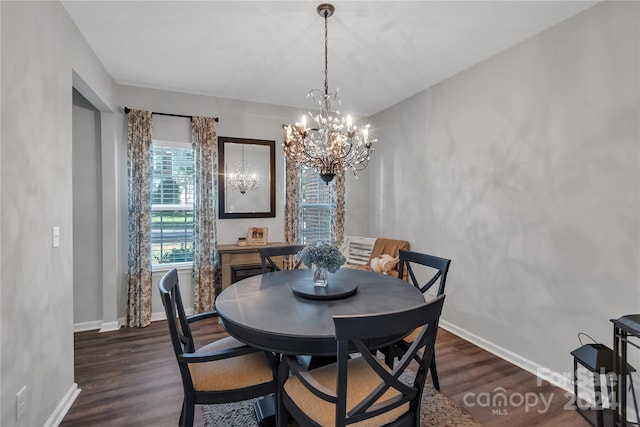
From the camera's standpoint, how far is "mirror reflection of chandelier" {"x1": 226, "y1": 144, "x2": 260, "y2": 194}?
4.11 meters

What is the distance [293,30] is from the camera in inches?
99.1

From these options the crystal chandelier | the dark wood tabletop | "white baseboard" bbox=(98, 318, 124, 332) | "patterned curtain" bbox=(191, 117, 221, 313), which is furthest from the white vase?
"white baseboard" bbox=(98, 318, 124, 332)

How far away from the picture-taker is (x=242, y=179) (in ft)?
13.7

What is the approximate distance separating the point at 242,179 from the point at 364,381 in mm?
3181

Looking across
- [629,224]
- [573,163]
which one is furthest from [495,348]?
[573,163]

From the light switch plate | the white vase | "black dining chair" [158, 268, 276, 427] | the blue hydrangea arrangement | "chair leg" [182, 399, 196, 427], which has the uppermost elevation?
the light switch plate

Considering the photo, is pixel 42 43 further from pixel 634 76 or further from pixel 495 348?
pixel 495 348

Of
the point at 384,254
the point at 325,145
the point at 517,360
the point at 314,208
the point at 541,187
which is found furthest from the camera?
the point at 314,208

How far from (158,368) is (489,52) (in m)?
4.21

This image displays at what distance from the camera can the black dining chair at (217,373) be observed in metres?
1.59

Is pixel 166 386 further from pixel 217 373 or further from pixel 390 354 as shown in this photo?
pixel 390 354

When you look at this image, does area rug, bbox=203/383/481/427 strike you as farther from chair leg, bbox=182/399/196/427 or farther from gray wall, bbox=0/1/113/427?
gray wall, bbox=0/1/113/427

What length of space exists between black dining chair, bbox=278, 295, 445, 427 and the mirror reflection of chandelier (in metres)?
2.93

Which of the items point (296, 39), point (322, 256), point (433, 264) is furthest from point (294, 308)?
point (296, 39)
